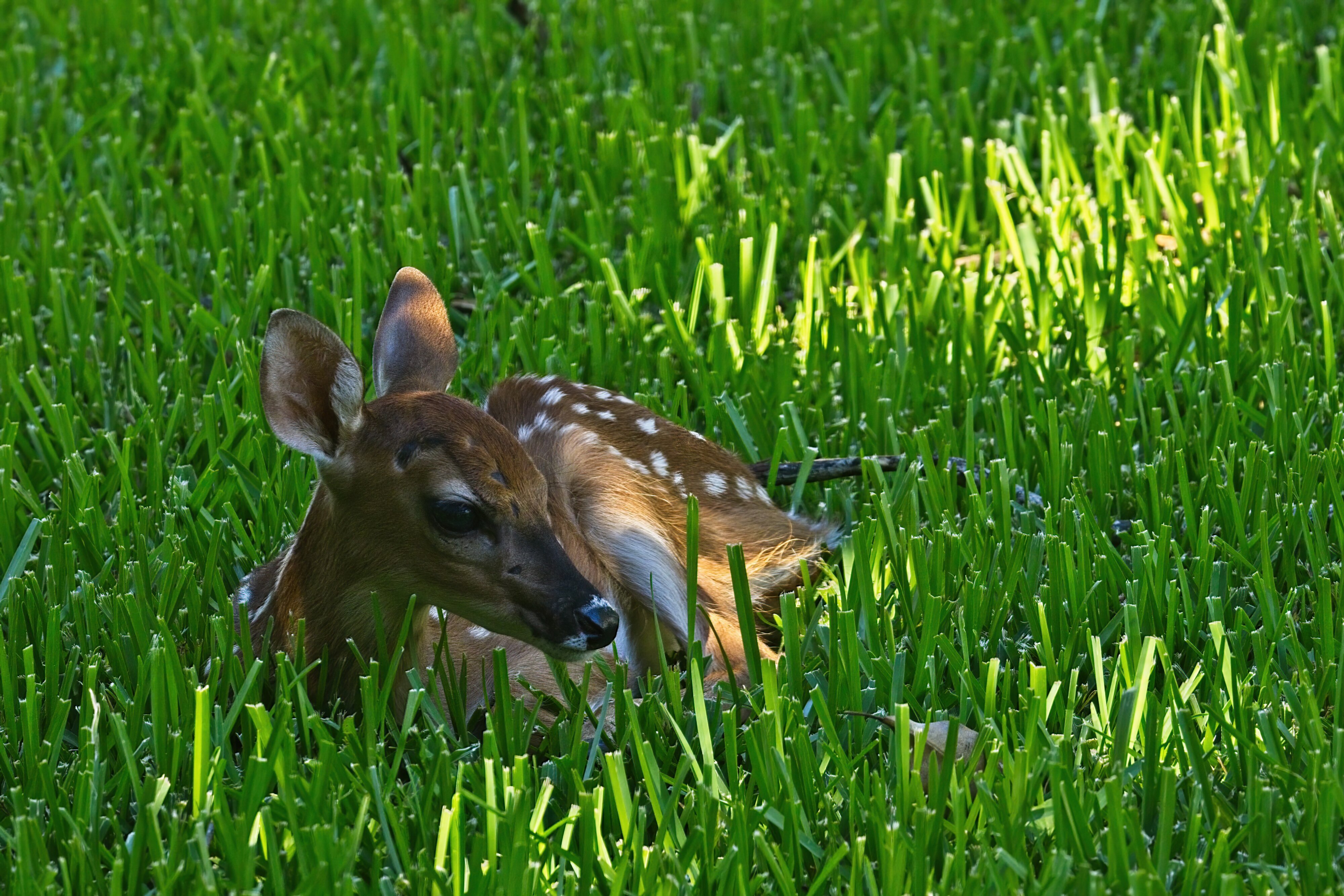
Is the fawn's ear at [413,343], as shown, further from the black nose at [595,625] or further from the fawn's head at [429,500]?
the black nose at [595,625]

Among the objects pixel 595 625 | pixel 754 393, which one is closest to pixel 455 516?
pixel 595 625

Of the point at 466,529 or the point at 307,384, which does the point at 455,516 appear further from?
the point at 307,384

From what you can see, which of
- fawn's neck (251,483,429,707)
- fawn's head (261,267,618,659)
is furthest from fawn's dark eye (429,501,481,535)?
fawn's neck (251,483,429,707)

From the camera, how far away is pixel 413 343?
3154 mm

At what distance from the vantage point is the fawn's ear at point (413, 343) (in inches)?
123

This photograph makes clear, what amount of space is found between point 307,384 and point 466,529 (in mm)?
366

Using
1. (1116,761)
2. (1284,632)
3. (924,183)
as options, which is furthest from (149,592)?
(924,183)

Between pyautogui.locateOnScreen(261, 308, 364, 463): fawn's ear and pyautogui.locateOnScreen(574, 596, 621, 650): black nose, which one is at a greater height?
pyautogui.locateOnScreen(261, 308, 364, 463): fawn's ear

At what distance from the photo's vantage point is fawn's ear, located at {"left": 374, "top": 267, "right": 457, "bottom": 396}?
3.13 m

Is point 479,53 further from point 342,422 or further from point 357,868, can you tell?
point 357,868

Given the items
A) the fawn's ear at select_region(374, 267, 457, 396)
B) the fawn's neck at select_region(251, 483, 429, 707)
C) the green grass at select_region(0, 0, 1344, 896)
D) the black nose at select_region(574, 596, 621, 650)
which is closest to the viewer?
the green grass at select_region(0, 0, 1344, 896)

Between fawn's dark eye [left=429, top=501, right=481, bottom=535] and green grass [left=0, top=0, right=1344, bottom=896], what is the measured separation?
0.86 feet

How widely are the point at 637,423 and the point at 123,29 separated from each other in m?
3.52

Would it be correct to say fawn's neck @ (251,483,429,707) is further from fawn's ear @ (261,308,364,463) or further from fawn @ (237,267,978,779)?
fawn's ear @ (261,308,364,463)
